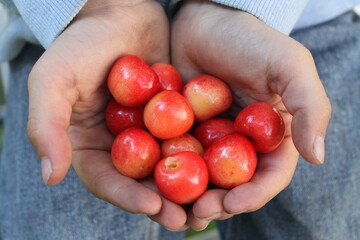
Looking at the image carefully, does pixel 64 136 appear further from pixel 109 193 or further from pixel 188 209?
pixel 188 209

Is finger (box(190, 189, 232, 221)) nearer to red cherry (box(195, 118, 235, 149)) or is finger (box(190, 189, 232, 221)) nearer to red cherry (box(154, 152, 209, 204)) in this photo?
red cherry (box(154, 152, 209, 204))

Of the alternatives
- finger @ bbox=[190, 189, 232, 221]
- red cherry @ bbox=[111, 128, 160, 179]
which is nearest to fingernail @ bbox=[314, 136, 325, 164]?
finger @ bbox=[190, 189, 232, 221]

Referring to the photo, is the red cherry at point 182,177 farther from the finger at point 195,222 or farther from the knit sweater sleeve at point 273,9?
the knit sweater sleeve at point 273,9

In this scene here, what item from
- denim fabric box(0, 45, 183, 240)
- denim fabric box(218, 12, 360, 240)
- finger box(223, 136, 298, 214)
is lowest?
denim fabric box(0, 45, 183, 240)

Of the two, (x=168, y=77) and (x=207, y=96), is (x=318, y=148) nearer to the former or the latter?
(x=207, y=96)

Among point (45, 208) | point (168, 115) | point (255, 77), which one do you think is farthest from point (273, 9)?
point (45, 208)

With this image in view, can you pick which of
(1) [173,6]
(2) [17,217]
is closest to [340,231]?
(1) [173,6]

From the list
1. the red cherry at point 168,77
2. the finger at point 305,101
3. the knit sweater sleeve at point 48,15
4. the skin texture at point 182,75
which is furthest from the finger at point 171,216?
the knit sweater sleeve at point 48,15
